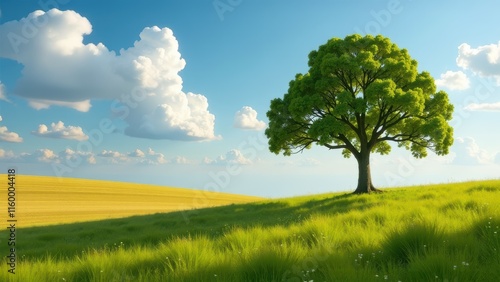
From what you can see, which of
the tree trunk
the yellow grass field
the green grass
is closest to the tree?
the tree trunk

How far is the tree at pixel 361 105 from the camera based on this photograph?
28.9 metres

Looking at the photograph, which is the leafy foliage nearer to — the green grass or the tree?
the tree

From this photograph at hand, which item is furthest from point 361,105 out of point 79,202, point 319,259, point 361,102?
point 79,202

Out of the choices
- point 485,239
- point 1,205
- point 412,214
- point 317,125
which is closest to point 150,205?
point 1,205

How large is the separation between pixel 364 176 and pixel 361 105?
654 cm

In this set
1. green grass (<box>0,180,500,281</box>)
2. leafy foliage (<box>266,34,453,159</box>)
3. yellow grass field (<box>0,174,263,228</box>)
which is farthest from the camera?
yellow grass field (<box>0,174,263,228</box>)

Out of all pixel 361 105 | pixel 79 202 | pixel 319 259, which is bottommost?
pixel 79 202

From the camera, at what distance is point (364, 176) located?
3148 centimetres

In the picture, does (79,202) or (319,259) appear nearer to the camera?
(319,259)

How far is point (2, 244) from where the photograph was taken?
1872 cm

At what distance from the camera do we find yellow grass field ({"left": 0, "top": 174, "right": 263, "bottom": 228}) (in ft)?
117

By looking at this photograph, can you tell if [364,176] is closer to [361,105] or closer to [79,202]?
[361,105]

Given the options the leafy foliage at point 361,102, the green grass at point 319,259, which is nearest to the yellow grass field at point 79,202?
the leafy foliage at point 361,102

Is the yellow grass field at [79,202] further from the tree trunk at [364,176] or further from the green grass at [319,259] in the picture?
the green grass at [319,259]
